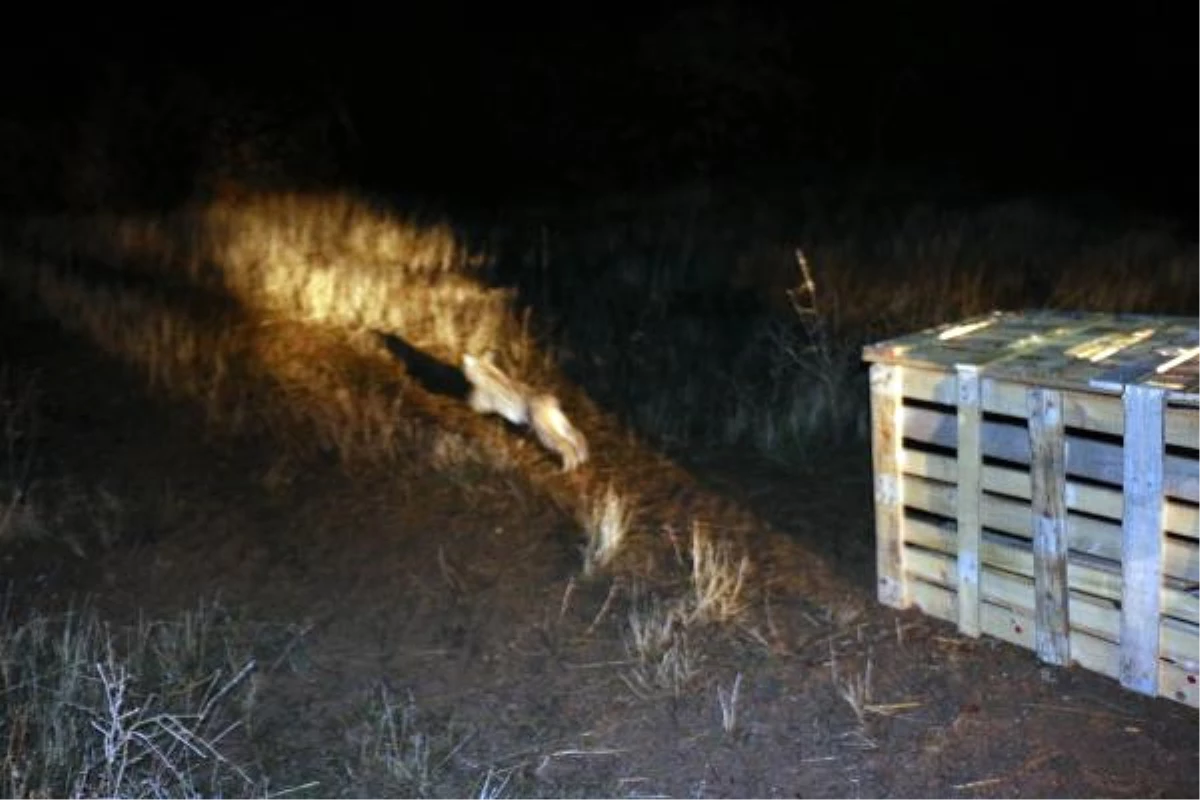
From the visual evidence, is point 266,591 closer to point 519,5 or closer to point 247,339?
point 247,339

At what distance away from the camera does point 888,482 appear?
519 centimetres

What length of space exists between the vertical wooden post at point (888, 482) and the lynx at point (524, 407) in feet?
7.31

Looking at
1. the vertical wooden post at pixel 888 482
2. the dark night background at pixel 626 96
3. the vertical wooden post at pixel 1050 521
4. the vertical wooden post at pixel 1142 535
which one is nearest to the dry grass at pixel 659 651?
the vertical wooden post at pixel 888 482

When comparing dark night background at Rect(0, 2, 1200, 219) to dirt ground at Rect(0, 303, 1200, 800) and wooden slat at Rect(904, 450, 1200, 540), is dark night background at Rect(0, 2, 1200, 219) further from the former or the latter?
wooden slat at Rect(904, 450, 1200, 540)

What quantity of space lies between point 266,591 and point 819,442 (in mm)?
3238

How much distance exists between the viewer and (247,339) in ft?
28.8

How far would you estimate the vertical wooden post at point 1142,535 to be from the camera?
13.7 ft

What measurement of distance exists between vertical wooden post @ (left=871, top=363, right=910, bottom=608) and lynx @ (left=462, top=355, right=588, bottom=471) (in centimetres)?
223

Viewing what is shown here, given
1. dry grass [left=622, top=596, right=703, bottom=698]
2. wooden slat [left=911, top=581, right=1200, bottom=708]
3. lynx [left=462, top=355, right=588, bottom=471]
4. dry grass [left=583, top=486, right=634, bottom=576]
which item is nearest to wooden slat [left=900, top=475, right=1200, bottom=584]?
wooden slat [left=911, top=581, right=1200, bottom=708]

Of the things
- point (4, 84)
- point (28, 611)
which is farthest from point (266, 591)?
point (4, 84)

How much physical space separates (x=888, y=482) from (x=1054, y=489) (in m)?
0.79

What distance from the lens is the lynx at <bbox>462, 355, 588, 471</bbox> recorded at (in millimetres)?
7137

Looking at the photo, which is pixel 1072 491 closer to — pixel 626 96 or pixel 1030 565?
pixel 1030 565

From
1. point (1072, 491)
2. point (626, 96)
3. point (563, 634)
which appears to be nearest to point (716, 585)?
point (563, 634)
